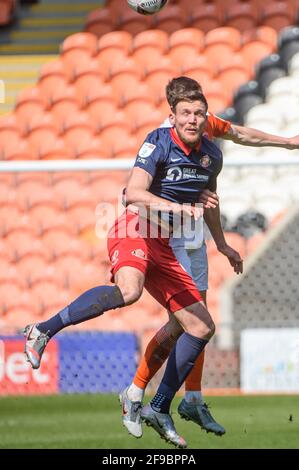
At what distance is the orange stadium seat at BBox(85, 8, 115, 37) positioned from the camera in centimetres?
1540

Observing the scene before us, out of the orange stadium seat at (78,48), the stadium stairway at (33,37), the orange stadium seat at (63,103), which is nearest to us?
the orange stadium seat at (63,103)

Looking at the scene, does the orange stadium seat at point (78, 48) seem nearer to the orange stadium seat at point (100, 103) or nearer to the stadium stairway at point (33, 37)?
the stadium stairway at point (33, 37)

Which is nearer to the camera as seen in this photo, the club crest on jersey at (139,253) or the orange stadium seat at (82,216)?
the club crest on jersey at (139,253)

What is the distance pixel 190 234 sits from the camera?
6648 millimetres

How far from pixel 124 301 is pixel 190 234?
74cm

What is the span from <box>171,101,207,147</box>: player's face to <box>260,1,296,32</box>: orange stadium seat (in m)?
8.45

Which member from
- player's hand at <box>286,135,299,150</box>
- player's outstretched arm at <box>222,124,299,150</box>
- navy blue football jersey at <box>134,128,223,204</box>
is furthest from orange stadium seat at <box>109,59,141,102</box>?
navy blue football jersey at <box>134,128,223,204</box>

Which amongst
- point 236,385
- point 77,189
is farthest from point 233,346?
point 77,189

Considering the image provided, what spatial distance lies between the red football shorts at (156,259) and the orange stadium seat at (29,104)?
847 cm

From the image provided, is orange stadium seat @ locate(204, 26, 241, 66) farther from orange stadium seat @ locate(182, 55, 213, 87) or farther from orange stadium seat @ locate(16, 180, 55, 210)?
orange stadium seat @ locate(16, 180, 55, 210)

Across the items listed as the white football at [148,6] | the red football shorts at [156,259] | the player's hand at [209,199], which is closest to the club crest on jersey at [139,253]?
the red football shorts at [156,259]

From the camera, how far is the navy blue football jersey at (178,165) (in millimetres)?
6156
